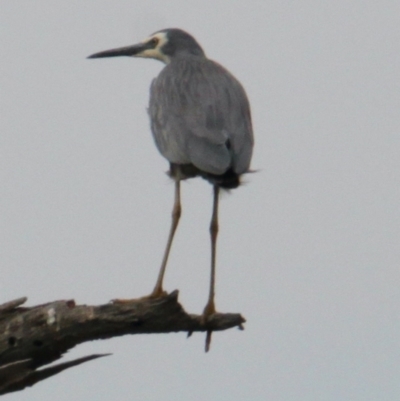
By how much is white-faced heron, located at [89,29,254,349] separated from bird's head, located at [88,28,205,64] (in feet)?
1.64

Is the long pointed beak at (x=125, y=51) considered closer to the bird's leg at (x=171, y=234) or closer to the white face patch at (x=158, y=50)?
the white face patch at (x=158, y=50)

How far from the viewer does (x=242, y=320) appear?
8.31m

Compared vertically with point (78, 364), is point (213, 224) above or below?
above

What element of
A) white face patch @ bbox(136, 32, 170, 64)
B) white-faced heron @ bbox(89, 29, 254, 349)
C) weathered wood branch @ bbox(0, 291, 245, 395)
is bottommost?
weathered wood branch @ bbox(0, 291, 245, 395)

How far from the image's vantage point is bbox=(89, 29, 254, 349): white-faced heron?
881 cm

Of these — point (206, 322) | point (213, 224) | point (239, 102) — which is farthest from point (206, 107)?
point (206, 322)

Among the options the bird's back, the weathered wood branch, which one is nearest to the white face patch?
the bird's back

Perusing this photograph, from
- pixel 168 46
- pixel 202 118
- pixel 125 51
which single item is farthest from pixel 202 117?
pixel 125 51

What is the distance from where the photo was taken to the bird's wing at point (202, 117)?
8.80 meters

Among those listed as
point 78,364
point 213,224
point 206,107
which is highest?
point 206,107

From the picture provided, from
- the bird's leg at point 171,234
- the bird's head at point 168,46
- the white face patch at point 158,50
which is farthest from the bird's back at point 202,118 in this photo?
the white face patch at point 158,50

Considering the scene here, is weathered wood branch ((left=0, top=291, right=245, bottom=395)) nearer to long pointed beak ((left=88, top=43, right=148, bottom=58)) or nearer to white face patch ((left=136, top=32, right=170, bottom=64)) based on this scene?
white face patch ((left=136, top=32, right=170, bottom=64))

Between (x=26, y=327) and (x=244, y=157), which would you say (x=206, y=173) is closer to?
(x=244, y=157)

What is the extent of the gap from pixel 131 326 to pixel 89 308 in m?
0.28
